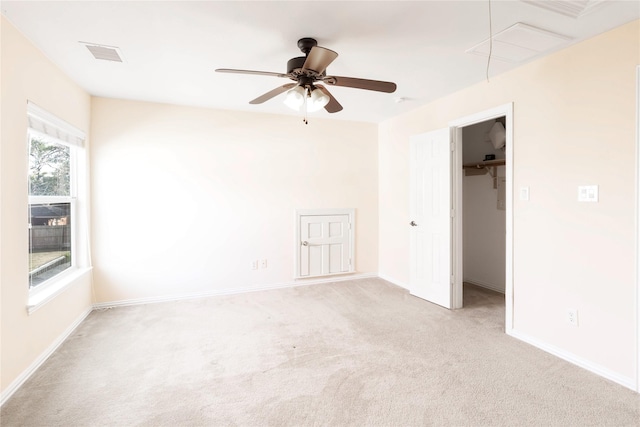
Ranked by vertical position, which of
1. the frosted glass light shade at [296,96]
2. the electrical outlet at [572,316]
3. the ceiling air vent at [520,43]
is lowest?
the electrical outlet at [572,316]

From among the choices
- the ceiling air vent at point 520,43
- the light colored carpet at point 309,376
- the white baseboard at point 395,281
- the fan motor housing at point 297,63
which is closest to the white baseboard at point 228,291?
the white baseboard at point 395,281

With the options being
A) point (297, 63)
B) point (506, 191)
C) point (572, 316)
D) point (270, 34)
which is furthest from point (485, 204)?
point (270, 34)

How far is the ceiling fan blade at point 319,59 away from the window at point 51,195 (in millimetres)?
2063

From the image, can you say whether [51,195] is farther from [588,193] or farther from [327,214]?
[588,193]

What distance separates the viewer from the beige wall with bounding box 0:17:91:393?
1.98m

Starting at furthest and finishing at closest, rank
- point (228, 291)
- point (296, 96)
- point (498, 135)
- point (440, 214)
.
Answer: point (228, 291)
point (498, 135)
point (440, 214)
point (296, 96)

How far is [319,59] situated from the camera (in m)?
1.89

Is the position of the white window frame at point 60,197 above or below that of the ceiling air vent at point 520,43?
below

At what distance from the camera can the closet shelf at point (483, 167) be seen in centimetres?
391

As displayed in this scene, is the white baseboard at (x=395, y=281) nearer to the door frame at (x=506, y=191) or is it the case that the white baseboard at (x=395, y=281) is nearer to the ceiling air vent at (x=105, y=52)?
the door frame at (x=506, y=191)

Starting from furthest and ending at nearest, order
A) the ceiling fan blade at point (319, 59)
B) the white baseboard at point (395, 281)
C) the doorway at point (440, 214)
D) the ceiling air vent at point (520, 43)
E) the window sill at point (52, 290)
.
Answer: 1. the white baseboard at point (395, 281)
2. the doorway at point (440, 214)
3. the window sill at point (52, 290)
4. the ceiling air vent at point (520, 43)
5. the ceiling fan blade at point (319, 59)

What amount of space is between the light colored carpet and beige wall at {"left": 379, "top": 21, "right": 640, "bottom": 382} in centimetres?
32

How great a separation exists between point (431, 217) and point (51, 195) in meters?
3.88

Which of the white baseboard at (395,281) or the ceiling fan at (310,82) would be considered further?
the white baseboard at (395,281)
